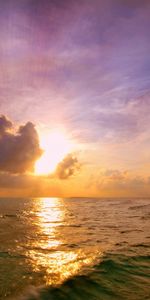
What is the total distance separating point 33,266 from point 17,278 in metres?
2.33

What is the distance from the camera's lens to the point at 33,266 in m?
14.9

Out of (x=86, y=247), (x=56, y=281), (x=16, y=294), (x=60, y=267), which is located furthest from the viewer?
(x=86, y=247)

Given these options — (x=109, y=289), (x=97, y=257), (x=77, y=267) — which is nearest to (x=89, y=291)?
(x=109, y=289)

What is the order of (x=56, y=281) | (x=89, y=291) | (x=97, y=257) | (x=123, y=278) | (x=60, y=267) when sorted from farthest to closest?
(x=97, y=257), (x=60, y=267), (x=123, y=278), (x=56, y=281), (x=89, y=291)

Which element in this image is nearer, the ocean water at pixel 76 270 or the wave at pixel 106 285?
the wave at pixel 106 285

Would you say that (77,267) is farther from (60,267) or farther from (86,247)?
(86,247)

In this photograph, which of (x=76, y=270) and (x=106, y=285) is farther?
(x=76, y=270)

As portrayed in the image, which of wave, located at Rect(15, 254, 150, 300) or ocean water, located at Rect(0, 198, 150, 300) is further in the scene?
ocean water, located at Rect(0, 198, 150, 300)

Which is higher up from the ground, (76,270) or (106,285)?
(76,270)

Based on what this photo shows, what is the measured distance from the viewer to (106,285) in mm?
12203

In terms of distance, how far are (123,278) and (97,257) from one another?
4187mm

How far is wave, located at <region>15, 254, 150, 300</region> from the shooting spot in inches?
416

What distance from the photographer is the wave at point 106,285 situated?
1055cm

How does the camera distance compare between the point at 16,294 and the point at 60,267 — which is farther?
the point at 60,267
